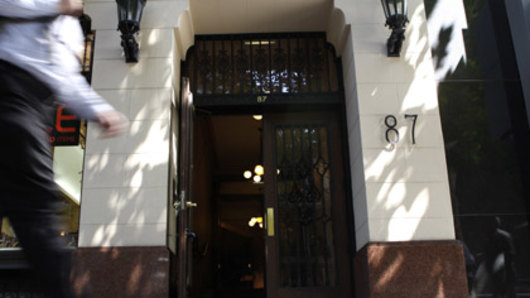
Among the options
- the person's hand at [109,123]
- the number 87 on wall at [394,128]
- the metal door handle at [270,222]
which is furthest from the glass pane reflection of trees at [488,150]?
the person's hand at [109,123]

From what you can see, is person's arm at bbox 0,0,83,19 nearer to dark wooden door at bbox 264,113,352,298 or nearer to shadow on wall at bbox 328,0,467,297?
shadow on wall at bbox 328,0,467,297

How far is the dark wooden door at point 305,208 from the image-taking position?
636cm

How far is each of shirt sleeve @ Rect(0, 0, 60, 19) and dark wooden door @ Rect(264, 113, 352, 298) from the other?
4.64m

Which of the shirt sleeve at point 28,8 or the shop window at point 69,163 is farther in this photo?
the shop window at point 69,163

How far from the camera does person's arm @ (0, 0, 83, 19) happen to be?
6.85ft

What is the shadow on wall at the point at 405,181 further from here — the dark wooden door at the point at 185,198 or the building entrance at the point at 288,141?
the dark wooden door at the point at 185,198

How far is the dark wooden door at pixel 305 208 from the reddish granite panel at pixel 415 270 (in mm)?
923

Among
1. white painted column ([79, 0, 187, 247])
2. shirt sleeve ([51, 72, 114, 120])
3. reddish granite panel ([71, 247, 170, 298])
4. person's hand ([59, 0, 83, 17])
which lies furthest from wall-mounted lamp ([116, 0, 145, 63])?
shirt sleeve ([51, 72, 114, 120])

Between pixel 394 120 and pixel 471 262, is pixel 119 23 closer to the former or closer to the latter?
pixel 394 120

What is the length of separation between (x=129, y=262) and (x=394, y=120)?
299 centimetres

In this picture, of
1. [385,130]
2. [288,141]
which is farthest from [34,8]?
[288,141]

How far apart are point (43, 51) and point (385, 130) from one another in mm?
4291

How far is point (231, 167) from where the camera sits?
14.4m

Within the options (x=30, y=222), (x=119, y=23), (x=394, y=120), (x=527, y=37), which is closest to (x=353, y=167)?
(x=394, y=120)
